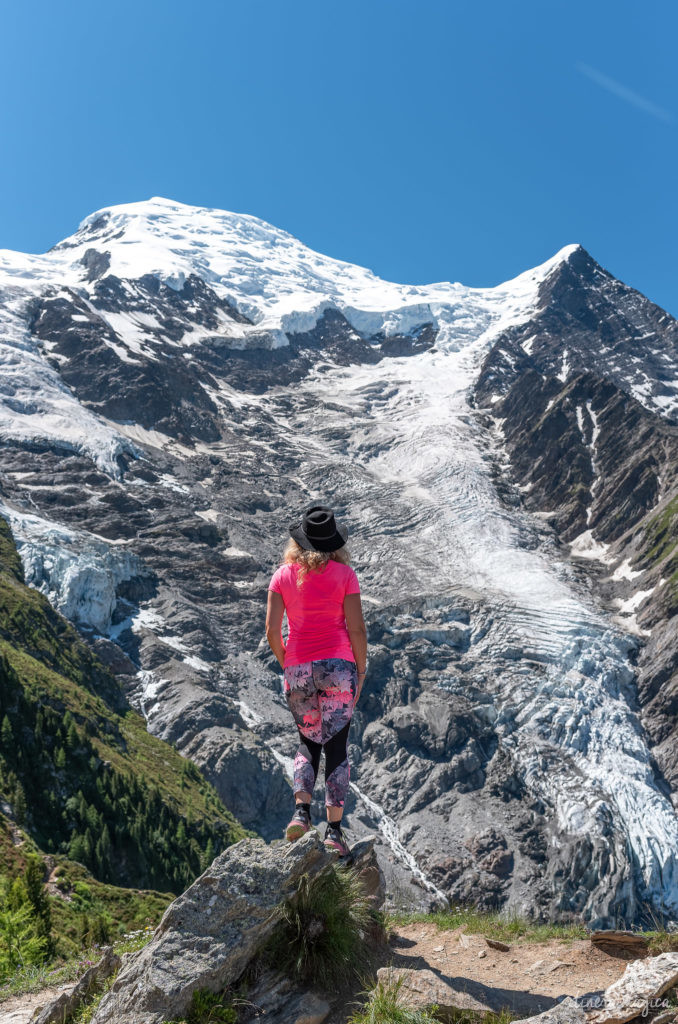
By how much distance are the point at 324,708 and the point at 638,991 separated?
3.48 metres

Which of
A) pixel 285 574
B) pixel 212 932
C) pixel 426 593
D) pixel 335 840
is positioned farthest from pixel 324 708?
pixel 426 593

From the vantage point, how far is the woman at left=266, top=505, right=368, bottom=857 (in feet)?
24.3

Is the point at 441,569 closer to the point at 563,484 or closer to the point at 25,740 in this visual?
the point at 563,484

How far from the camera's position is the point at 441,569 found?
126500 millimetres

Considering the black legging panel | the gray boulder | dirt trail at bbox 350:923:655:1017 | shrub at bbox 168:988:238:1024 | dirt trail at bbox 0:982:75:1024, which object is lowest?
dirt trail at bbox 0:982:75:1024

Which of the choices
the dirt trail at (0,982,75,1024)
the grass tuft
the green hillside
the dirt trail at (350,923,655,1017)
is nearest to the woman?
A: the dirt trail at (350,923,655,1017)

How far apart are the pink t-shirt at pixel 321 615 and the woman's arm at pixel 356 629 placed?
0.07m

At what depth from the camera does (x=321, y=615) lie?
753 cm

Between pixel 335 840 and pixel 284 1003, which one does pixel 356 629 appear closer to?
pixel 335 840

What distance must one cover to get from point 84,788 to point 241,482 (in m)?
115

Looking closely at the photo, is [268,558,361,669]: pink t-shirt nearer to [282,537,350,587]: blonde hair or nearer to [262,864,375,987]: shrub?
[282,537,350,587]: blonde hair

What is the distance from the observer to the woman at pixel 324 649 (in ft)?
24.3

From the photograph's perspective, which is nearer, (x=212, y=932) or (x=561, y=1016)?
(x=561, y=1016)

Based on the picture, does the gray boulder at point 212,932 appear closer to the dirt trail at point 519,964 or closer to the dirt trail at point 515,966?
the dirt trail at point 515,966
